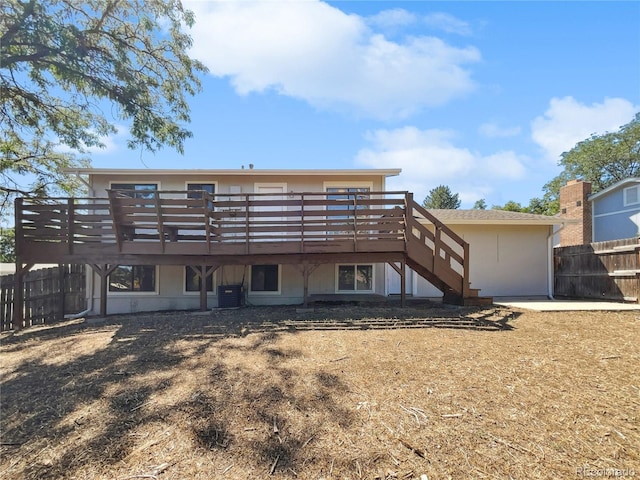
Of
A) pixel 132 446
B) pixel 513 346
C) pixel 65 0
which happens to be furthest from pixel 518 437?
pixel 65 0

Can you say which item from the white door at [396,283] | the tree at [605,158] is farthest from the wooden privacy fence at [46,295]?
the tree at [605,158]

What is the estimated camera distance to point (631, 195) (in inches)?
627

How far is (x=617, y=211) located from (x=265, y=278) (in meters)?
18.2

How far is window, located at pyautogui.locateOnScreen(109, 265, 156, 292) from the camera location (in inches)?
390

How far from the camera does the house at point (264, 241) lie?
769cm

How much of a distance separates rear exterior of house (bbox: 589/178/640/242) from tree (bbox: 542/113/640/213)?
41.1ft

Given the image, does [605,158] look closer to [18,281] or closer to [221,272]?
[221,272]

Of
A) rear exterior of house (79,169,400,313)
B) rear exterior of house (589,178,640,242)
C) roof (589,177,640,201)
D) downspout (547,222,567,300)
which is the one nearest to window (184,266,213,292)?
rear exterior of house (79,169,400,313)

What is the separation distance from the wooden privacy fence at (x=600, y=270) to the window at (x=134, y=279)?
13.7 metres

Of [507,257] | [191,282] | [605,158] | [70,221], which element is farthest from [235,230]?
[605,158]

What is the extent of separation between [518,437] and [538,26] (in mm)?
9188

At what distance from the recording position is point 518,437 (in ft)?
8.70

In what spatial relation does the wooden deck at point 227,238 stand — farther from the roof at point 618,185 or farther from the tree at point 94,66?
the roof at point 618,185

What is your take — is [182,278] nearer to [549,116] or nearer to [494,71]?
[494,71]
